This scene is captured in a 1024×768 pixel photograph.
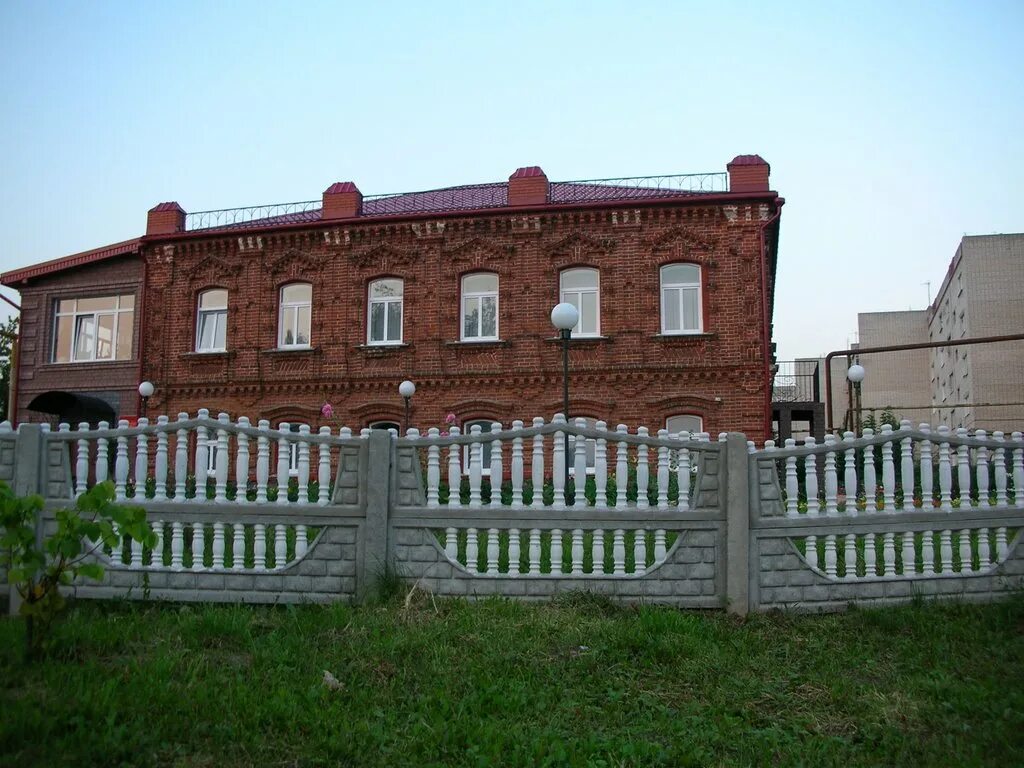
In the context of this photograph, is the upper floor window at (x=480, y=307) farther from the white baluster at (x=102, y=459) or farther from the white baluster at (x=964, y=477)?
the white baluster at (x=964, y=477)

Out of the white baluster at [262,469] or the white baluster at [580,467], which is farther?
the white baluster at [580,467]

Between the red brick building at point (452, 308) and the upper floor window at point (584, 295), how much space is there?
1.2 inches

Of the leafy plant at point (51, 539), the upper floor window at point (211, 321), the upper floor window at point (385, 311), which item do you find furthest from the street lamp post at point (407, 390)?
the leafy plant at point (51, 539)

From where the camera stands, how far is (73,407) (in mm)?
19344

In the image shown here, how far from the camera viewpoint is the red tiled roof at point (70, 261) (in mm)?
19750

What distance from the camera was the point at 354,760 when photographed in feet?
11.9

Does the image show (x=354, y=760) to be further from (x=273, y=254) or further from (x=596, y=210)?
(x=273, y=254)

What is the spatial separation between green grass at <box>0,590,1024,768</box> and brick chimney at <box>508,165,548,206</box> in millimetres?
13349

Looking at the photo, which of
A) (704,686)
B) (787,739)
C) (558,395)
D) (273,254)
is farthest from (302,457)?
(273,254)

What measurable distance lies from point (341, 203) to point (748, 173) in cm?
886

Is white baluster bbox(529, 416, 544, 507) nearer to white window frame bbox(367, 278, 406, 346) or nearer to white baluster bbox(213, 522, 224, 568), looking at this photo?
white baluster bbox(213, 522, 224, 568)

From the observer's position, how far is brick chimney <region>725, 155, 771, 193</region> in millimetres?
16766

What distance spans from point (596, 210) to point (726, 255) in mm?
2800

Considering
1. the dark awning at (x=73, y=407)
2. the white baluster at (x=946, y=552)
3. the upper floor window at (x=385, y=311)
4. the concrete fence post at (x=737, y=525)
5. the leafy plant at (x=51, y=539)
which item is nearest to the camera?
the leafy plant at (x=51, y=539)
